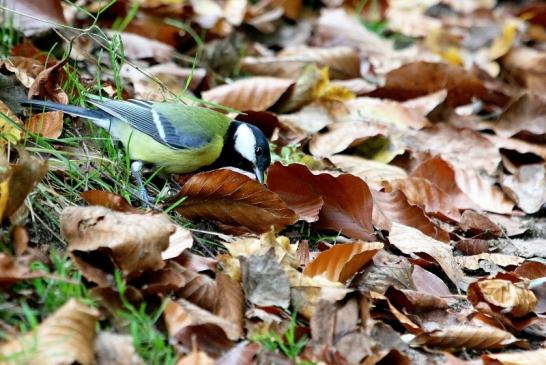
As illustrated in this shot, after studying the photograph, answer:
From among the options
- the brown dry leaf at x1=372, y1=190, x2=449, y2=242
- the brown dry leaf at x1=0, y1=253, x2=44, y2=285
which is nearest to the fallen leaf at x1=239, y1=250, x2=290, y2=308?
the brown dry leaf at x1=0, y1=253, x2=44, y2=285

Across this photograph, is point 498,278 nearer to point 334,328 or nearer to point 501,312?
point 501,312

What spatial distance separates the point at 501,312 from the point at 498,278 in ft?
0.94

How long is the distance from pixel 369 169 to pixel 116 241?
1.91 m

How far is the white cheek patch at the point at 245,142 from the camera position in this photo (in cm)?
372

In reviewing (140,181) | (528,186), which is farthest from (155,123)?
(528,186)

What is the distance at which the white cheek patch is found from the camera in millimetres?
3719

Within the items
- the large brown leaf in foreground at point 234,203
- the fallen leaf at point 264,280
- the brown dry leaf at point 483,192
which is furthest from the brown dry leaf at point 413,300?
the brown dry leaf at point 483,192

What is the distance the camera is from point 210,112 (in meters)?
3.89

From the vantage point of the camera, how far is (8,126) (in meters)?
3.13

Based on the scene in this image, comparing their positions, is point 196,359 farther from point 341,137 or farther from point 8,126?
point 341,137

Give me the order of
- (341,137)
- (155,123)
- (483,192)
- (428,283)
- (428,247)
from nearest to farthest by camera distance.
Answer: (428,283) < (428,247) < (155,123) < (483,192) < (341,137)

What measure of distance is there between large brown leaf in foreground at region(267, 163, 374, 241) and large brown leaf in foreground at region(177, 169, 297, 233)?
0.23m

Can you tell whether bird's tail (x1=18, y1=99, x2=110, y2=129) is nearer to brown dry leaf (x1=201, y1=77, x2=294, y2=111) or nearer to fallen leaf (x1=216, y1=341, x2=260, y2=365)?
brown dry leaf (x1=201, y1=77, x2=294, y2=111)

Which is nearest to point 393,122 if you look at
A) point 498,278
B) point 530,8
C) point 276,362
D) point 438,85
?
point 438,85
